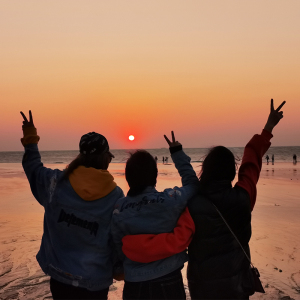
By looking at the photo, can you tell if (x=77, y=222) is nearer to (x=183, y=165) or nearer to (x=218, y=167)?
(x=183, y=165)

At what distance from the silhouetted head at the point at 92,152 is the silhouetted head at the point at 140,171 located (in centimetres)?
25

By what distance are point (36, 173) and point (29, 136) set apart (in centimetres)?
37

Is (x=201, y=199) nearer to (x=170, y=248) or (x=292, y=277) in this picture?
(x=170, y=248)

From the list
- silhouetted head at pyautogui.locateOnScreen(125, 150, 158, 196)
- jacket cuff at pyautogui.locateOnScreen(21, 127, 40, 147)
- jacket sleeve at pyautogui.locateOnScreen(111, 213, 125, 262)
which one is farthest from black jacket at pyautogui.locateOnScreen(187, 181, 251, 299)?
jacket cuff at pyautogui.locateOnScreen(21, 127, 40, 147)

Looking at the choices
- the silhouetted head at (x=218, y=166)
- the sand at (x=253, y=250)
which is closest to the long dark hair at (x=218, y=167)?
the silhouetted head at (x=218, y=166)

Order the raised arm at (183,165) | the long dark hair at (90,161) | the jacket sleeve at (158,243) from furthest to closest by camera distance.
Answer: the raised arm at (183,165) < the long dark hair at (90,161) < the jacket sleeve at (158,243)

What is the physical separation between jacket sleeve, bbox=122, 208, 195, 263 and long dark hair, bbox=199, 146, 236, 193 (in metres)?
0.33

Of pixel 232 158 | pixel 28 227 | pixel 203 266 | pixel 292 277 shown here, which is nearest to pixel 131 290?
pixel 203 266

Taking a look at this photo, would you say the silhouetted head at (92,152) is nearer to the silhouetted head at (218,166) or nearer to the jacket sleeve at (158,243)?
the jacket sleeve at (158,243)

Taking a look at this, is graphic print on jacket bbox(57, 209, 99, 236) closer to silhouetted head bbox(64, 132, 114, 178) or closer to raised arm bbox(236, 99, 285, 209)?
silhouetted head bbox(64, 132, 114, 178)

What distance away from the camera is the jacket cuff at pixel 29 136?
299cm

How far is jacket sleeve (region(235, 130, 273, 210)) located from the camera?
2.85 metres

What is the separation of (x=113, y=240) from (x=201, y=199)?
770mm

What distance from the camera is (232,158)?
277 cm
